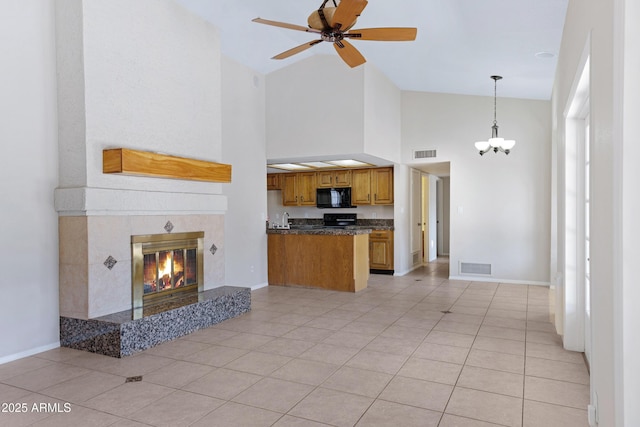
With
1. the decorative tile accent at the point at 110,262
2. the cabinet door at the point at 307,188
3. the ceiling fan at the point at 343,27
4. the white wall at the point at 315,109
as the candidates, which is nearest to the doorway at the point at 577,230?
the ceiling fan at the point at 343,27

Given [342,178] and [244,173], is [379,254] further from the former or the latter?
[244,173]

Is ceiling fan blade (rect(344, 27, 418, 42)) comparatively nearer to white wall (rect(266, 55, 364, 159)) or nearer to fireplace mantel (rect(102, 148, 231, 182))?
→ fireplace mantel (rect(102, 148, 231, 182))

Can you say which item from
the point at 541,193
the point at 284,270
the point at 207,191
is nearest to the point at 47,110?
the point at 207,191

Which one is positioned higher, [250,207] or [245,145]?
[245,145]

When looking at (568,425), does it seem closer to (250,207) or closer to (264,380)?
(264,380)

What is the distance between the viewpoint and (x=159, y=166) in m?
4.27

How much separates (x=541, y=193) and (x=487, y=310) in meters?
2.88

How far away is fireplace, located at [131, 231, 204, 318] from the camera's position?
4242 mm

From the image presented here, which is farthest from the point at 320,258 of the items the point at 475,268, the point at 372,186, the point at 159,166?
the point at 159,166

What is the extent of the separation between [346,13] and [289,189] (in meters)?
6.45

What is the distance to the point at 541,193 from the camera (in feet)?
23.3

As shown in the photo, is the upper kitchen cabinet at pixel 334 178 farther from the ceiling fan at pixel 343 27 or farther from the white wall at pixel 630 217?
the white wall at pixel 630 217

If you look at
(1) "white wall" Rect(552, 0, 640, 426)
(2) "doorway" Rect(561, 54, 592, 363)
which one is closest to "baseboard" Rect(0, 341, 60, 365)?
(1) "white wall" Rect(552, 0, 640, 426)

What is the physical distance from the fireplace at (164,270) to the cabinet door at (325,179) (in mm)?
4244
